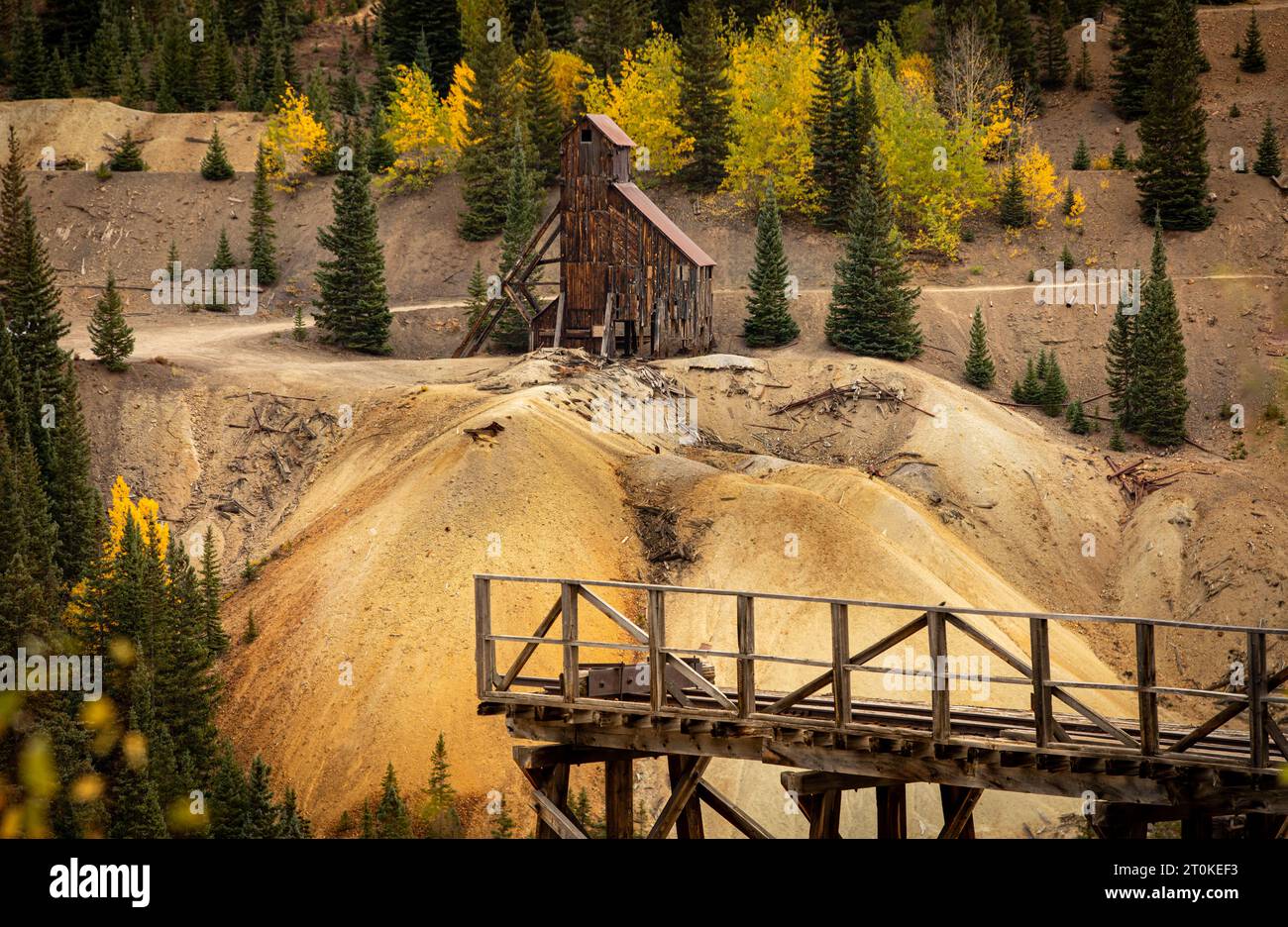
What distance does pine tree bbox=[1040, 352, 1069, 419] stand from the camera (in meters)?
58.5

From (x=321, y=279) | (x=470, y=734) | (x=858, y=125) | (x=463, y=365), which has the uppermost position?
(x=858, y=125)

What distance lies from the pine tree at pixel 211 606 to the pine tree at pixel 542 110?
3967 cm

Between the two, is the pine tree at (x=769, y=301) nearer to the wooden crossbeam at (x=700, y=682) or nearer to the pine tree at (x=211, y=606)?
the pine tree at (x=211, y=606)

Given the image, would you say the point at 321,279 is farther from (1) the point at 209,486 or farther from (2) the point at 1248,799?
(2) the point at 1248,799

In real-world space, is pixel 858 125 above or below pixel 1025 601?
above

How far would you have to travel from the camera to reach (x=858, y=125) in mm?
70750

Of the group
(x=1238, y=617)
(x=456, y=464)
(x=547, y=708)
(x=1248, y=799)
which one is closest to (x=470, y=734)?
(x=456, y=464)

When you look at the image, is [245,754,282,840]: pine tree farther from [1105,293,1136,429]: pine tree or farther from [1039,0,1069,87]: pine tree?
[1039,0,1069,87]: pine tree

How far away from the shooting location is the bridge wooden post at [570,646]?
69.4 feet

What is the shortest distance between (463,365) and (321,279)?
10.2 metres

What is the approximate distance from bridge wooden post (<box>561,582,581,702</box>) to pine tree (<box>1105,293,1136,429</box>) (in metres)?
40.3

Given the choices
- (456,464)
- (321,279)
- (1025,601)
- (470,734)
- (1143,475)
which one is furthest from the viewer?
(321,279)

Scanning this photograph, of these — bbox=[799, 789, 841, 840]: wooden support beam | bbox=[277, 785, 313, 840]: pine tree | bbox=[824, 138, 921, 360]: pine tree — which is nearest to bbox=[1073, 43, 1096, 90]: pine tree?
bbox=[824, 138, 921, 360]: pine tree
